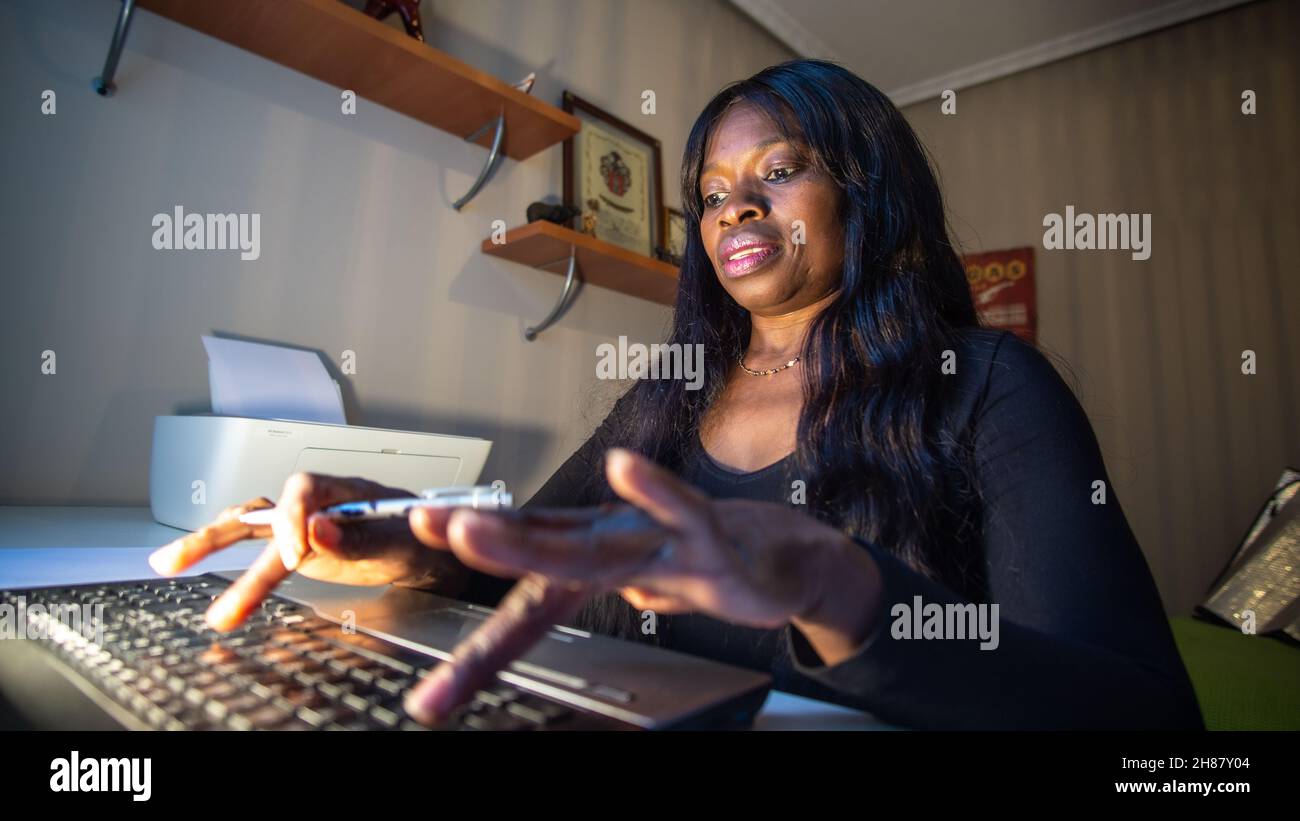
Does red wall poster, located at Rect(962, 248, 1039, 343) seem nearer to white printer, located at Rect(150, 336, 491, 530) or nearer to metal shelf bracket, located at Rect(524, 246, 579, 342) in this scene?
metal shelf bracket, located at Rect(524, 246, 579, 342)

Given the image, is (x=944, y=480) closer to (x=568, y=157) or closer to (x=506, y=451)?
(x=506, y=451)

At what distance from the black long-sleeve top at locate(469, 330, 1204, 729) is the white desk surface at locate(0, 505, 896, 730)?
0.07ft

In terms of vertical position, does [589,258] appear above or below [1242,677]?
above

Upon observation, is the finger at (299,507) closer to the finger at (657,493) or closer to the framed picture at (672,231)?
the finger at (657,493)

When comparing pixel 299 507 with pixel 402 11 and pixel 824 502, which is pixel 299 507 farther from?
pixel 402 11

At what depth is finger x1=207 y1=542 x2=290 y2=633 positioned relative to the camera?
415mm

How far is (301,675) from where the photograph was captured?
1.13ft

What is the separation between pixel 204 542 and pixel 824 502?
551 millimetres

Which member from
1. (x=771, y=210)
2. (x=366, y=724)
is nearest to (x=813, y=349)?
(x=771, y=210)

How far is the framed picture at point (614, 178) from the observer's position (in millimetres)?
2010

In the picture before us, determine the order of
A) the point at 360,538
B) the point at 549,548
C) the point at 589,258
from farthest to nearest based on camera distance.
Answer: the point at 589,258 < the point at 360,538 < the point at 549,548

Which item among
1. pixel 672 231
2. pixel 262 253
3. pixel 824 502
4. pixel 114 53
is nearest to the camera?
pixel 824 502

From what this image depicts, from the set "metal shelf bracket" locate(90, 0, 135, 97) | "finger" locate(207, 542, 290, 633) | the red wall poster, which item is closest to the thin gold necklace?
"finger" locate(207, 542, 290, 633)

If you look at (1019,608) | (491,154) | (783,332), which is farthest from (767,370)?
(491,154)
